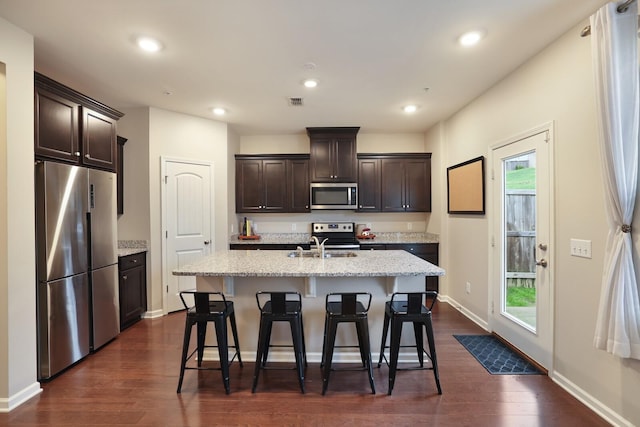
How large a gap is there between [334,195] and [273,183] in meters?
1.04

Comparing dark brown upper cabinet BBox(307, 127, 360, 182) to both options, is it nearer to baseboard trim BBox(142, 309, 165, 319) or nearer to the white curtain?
baseboard trim BBox(142, 309, 165, 319)

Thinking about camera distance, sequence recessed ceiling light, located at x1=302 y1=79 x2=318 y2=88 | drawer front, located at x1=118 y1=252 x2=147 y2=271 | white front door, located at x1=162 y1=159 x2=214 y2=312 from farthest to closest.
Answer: white front door, located at x1=162 y1=159 x2=214 y2=312, drawer front, located at x1=118 y1=252 x2=147 y2=271, recessed ceiling light, located at x1=302 y1=79 x2=318 y2=88

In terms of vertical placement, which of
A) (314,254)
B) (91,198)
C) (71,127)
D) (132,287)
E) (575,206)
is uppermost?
(71,127)

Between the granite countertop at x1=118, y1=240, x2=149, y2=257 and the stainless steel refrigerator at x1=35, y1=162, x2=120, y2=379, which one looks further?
the granite countertop at x1=118, y1=240, x2=149, y2=257

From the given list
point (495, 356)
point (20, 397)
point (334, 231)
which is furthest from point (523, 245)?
point (20, 397)

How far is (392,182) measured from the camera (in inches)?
191

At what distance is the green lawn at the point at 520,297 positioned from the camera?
261 centimetres

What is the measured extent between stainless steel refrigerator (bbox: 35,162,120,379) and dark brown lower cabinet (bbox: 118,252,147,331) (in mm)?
270

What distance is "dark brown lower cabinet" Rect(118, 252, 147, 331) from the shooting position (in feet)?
11.0

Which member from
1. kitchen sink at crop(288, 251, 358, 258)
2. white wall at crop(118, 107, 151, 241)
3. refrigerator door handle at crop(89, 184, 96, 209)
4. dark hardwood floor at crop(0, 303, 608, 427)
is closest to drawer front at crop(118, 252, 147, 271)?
white wall at crop(118, 107, 151, 241)

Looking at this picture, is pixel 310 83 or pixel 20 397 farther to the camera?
pixel 310 83

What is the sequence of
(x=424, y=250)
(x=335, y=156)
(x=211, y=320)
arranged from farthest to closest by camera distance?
(x=335, y=156), (x=424, y=250), (x=211, y=320)

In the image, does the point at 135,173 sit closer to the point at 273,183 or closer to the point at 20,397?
the point at 273,183

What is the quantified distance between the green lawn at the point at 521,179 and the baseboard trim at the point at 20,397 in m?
4.30
